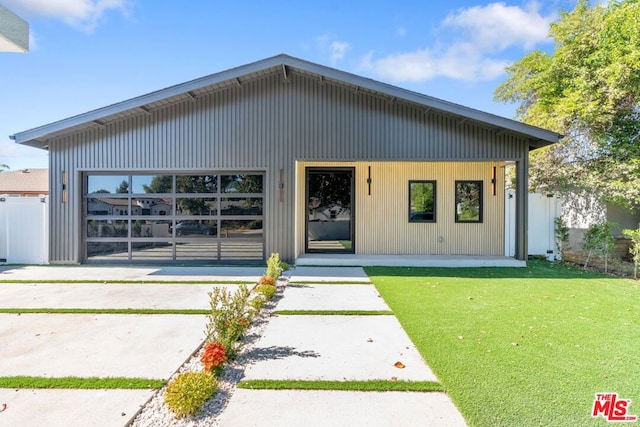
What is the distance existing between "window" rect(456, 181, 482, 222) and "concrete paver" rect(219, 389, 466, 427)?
7410 millimetres

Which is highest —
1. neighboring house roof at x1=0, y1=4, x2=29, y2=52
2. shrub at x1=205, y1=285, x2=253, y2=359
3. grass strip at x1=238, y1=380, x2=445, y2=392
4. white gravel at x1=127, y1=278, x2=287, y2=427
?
neighboring house roof at x1=0, y1=4, x2=29, y2=52

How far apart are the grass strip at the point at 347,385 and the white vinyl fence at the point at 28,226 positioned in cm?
840

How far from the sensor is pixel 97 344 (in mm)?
3279

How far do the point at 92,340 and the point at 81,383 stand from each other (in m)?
1.02

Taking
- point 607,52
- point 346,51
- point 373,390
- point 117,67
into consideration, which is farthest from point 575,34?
point 117,67

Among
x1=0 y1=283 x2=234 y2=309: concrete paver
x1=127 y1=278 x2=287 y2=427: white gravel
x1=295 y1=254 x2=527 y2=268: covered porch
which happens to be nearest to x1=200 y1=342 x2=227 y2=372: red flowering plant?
x1=127 y1=278 x2=287 y2=427: white gravel

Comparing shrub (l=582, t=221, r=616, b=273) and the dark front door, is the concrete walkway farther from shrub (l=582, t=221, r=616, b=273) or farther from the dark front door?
shrub (l=582, t=221, r=616, b=273)

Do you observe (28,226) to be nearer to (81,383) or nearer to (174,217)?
(174,217)

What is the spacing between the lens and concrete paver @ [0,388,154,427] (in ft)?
6.81

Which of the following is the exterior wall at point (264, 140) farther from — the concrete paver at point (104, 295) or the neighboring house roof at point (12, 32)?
the neighboring house roof at point (12, 32)

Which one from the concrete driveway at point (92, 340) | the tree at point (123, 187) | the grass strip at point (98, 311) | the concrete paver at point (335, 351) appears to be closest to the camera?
the concrete driveway at point (92, 340)

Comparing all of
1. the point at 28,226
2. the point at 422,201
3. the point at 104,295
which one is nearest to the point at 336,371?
the point at 104,295

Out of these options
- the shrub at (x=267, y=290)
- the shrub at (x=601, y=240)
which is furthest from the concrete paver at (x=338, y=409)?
the shrub at (x=601, y=240)

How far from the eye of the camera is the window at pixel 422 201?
9.03 m
